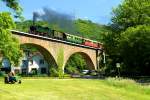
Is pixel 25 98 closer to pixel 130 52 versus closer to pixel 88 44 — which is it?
pixel 130 52

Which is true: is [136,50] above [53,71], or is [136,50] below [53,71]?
above

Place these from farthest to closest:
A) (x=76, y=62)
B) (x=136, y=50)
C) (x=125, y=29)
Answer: (x=76, y=62)
(x=125, y=29)
(x=136, y=50)

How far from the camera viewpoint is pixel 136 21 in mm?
69625

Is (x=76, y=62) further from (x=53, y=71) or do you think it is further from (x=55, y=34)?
(x=53, y=71)

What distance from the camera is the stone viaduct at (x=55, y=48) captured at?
251 feet

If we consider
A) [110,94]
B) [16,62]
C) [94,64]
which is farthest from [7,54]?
[94,64]

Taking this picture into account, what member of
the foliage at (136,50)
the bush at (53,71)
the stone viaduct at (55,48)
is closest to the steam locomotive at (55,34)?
the stone viaduct at (55,48)

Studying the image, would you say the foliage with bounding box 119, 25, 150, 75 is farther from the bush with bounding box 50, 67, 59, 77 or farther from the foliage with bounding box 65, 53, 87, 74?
the foliage with bounding box 65, 53, 87, 74

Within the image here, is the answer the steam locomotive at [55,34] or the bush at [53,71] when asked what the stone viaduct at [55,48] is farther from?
the bush at [53,71]

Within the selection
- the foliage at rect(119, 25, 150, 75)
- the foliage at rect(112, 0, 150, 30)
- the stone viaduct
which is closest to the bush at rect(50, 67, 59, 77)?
the stone viaduct

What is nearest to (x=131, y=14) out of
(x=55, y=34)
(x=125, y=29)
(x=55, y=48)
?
(x=125, y=29)

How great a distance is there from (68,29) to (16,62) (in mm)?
71058

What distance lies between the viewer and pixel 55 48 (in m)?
86.5

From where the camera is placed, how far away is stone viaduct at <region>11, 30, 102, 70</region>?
251 feet
